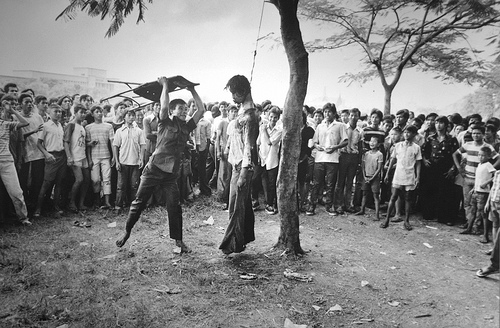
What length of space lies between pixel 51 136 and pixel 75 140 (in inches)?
14.8

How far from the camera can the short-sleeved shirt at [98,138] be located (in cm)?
593

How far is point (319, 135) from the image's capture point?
20.8ft

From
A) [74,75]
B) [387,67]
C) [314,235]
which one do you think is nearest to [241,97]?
[314,235]

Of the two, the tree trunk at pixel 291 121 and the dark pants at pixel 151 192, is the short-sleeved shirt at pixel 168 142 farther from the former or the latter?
the tree trunk at pixel 291 121

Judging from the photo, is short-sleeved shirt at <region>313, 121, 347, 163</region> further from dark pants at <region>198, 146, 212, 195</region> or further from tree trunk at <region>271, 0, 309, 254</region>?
dark pants at <region>198, 146, 212, 195</region>

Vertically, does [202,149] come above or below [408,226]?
above

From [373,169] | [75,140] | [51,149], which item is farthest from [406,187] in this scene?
[51,149]

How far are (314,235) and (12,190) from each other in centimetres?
467

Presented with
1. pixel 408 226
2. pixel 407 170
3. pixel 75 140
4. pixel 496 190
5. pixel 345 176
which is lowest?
pixel 408 226

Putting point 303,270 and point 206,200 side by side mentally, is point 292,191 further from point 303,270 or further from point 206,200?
point 206,200

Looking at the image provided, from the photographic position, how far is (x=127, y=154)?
5965mm

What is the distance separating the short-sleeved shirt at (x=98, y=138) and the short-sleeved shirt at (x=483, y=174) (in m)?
6.42

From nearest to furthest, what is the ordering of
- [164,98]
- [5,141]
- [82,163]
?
[164,98], [5,141], [82,163]

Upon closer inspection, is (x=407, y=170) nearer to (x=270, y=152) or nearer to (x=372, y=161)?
(x=372, y=161)
